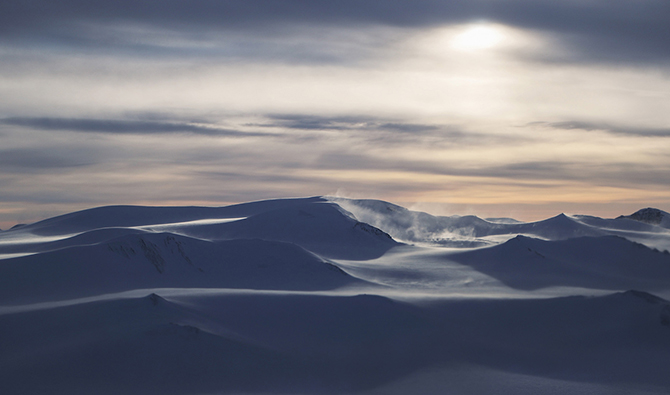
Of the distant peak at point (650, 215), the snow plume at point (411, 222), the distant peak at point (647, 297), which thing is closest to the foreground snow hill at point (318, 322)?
the distant peak at point (647, 297)

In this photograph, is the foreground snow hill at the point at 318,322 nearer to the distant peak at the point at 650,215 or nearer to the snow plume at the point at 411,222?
the snow plume at the point at 411,222

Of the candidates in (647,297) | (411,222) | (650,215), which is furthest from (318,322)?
(650,215)

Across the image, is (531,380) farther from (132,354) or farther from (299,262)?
(299,262)

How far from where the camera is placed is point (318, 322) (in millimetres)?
56594

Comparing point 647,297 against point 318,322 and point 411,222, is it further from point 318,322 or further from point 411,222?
point 411,222

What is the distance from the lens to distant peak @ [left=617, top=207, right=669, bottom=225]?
182 metres

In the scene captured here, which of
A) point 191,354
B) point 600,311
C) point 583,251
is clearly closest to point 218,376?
point 191,354

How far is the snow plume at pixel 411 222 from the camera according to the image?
164m

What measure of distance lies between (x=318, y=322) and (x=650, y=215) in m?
170

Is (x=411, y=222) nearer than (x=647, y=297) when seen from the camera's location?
No

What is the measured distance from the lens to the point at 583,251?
106 meters

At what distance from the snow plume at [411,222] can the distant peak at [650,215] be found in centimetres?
5201

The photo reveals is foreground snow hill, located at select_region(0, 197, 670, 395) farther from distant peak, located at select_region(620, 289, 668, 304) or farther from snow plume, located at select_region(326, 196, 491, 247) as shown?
snow plume, located at select_region(326, 196, 491, 247)

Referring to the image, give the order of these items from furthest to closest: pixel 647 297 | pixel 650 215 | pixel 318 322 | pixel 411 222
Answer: pixel 650 215 → pixel 411 222 → pixel 647 297 → pixel 318 322
